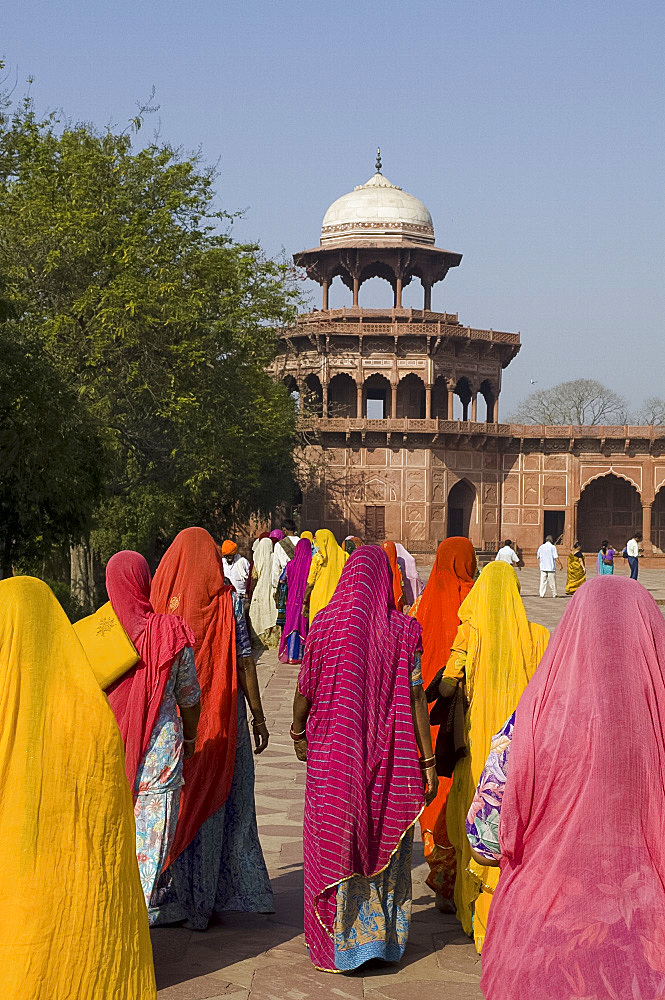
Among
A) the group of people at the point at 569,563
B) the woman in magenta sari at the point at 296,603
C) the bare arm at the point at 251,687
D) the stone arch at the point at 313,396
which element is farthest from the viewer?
the stone arch at the point at 313,396

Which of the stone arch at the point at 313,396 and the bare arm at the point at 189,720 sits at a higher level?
the stone arch at the point at 313,396

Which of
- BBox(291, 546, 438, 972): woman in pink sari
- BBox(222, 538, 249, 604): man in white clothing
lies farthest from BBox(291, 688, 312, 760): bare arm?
BBox(222, 538, 249, 604): man in white clothing

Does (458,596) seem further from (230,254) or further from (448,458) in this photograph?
(448,458)

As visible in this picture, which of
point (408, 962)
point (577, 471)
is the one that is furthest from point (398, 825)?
point (577, 471)

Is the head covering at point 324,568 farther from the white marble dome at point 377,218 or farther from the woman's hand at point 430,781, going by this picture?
the white marble dome at point 377,218

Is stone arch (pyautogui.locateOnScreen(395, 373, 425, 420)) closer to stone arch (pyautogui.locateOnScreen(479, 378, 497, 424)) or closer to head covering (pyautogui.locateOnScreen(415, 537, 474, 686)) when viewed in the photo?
stone arch (pyautogui.locateOnScreen(479, 378, 497, 424))

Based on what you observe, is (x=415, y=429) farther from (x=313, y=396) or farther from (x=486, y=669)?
(x=486, y=669)

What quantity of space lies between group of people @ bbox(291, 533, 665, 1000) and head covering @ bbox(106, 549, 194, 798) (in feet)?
1.70

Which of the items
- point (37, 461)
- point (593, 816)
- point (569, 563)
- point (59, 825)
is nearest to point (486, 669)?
point (593, 816)

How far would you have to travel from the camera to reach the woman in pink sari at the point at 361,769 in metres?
4.37

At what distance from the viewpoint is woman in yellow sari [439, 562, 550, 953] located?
4.80m

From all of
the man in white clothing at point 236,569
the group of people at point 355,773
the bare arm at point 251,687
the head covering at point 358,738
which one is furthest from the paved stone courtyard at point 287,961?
the man in white clothing at point 236,569

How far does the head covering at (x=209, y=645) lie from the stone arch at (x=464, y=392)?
35.5 metres

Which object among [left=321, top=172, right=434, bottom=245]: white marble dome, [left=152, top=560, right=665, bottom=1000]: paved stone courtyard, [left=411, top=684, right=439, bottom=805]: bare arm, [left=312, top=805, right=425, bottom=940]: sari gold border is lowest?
[left=152, top=560, right=665, bottom=1000]: paved stone courtyard
